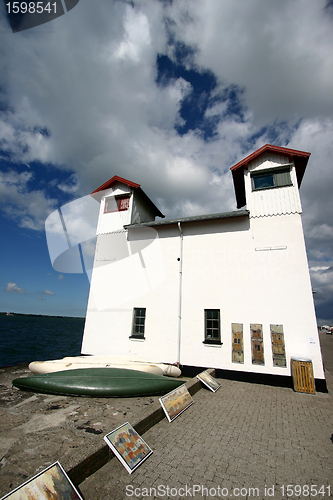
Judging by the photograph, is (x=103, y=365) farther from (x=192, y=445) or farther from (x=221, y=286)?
(x=221, y=286)

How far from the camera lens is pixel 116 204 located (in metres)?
12.2

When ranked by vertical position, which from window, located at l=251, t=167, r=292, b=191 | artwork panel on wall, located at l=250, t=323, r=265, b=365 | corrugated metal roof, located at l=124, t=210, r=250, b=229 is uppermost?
window, located at l=251, t=167, r=292, b=191

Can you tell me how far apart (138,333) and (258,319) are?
506cm

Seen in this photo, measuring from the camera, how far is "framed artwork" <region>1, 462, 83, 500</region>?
1895 mm

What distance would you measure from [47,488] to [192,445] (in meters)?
2.34

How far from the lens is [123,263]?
1066 centimetres

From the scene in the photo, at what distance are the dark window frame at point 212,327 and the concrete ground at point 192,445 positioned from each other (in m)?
2.35

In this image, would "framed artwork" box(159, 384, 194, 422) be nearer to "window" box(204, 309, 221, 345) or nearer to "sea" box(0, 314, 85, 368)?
"window" box(204, 309, 221, 345)

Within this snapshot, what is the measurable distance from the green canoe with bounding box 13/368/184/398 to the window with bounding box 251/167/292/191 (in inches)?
329

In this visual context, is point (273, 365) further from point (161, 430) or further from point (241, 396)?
point (161, 430)

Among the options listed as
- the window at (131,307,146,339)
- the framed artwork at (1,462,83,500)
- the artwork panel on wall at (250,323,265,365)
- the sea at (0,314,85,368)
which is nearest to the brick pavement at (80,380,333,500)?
the framed artwork at (1,462,83,500)

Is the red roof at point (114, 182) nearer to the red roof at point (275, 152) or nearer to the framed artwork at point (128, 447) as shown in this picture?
the red roof at point (275, 152)

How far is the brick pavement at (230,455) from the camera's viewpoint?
2609mm

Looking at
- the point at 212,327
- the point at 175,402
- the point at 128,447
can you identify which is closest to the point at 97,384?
the point at 175,402
